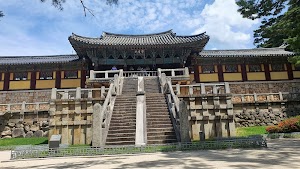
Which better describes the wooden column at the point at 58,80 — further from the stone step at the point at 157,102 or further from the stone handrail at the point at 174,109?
the stone handrail at the point at 174,109

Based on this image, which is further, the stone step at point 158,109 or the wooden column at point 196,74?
the wooden column at point 196,74

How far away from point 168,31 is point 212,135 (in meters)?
21.1

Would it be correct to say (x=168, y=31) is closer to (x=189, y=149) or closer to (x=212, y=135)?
→ (x=212, y=135)

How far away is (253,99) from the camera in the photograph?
848 inches

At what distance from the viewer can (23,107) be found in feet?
67.7

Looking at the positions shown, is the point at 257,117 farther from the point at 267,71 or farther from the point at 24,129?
the point at 24,129

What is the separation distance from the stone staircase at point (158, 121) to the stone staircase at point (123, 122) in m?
0.86

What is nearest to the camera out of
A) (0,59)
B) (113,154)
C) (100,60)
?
(113,154)

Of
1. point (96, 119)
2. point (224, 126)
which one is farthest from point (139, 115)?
point (224, 126)

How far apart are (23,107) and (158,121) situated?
45.0 ft

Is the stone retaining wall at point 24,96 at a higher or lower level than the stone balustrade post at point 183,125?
higher

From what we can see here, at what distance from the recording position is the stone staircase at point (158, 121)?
38.1 ft

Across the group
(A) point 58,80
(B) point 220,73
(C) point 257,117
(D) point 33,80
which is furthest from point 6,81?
(C) point 257,117

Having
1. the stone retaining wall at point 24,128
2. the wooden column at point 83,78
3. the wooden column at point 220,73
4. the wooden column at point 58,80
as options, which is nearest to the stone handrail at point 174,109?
the stone retaining wall at point 24,128
